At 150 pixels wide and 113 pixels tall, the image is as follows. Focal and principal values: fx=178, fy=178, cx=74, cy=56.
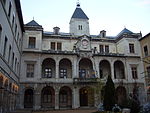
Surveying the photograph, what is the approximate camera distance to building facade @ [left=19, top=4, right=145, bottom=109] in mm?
32875

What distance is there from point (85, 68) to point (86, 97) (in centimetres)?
604

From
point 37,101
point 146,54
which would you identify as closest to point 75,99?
point 37,101

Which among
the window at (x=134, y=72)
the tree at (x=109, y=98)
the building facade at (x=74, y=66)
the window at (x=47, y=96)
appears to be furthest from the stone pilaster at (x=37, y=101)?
the window at (x=134, y=72)

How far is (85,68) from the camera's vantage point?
37.8 meters

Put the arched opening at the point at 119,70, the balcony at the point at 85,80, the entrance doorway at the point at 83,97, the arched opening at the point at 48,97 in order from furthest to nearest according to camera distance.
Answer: the arched opening at the point at 119,70 → the entrance doorway at the point at 83,97 → the arched opening at the point at 48,97 → the balcony at the point at 85,80

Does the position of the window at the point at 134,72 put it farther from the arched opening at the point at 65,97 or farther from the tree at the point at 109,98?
the tree at the point at 109,98

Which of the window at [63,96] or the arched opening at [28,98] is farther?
the window at [63,96]

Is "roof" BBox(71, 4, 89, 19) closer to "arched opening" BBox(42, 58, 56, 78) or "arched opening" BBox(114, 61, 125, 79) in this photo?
"arched opening" BBox(42, 58, 56, 78)

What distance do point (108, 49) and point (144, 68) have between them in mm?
8799

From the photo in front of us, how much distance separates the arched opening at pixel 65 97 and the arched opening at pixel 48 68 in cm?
371

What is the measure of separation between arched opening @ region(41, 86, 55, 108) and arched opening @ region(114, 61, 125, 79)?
46.5ft

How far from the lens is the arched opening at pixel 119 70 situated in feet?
127

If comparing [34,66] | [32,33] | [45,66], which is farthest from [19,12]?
[45,66]

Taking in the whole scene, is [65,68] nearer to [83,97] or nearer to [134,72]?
Answer: [83,97]
